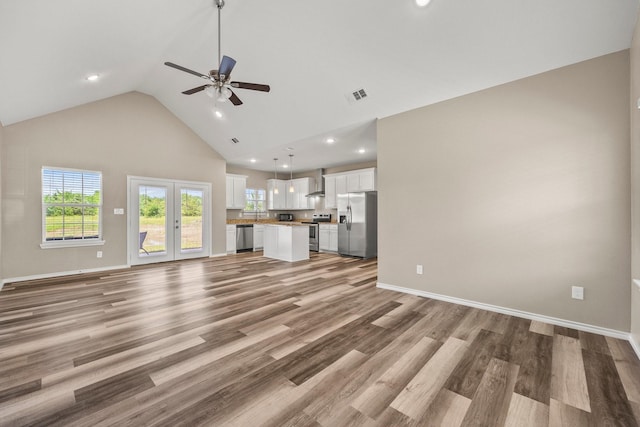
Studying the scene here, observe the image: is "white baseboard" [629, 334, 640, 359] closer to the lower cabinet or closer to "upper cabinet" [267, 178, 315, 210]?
the lower cabinet

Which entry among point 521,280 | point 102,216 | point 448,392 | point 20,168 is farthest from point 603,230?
point 20,168

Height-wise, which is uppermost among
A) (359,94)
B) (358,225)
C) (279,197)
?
(359,94)

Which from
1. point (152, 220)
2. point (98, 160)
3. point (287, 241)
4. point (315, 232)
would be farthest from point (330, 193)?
point (98, 160)

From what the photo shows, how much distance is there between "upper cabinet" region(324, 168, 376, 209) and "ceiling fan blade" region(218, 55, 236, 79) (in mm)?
4885

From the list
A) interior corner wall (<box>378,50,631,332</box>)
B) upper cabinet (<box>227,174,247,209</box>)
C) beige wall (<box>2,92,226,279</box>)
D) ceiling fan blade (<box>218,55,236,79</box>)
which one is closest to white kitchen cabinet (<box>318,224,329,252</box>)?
upper cabinet (<box>227,174,247,209</box>)

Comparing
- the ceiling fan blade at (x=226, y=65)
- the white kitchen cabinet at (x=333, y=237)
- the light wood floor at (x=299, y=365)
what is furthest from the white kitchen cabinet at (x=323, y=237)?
the ceiling fan blade at (x=226, y=65)

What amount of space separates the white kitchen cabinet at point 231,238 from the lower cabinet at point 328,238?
8.20ft

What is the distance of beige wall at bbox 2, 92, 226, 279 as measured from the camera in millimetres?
4590

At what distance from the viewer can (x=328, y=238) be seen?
26.2 ft

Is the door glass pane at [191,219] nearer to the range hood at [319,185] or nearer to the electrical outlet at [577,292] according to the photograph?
the range hood at [319,185]

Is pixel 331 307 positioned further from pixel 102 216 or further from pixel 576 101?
pixel 102 216

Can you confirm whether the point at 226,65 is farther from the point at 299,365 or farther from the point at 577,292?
the point at 577,292

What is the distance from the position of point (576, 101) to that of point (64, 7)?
194 inches

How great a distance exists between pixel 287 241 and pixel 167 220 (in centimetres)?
287
